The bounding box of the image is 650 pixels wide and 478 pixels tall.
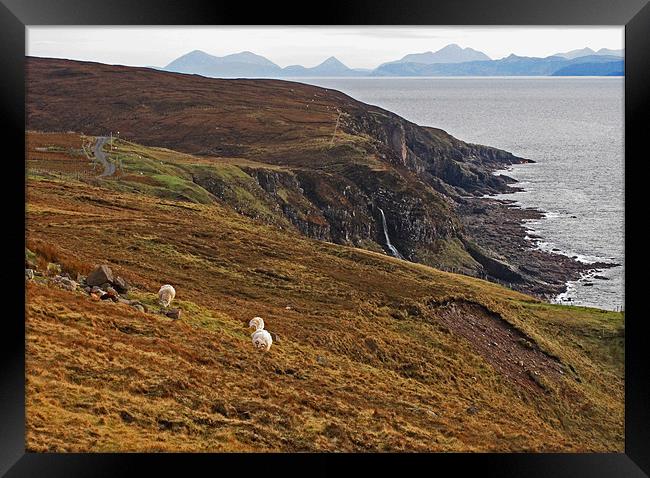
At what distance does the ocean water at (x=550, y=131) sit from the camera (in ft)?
73.5

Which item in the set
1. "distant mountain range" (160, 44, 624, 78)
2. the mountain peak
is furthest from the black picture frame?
the mountain peak

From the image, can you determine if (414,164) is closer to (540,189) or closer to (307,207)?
(540,189)

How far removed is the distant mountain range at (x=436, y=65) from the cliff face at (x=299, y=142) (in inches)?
37.1

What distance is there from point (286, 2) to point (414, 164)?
22163 mm

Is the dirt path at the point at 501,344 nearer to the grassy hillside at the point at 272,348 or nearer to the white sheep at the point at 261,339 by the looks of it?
the grassy hillside at the point at 272,348

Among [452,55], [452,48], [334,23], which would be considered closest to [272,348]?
→ [334,23]

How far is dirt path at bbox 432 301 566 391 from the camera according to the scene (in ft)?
42.9

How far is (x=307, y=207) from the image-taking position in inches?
867

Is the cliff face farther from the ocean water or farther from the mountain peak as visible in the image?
the mountain peak

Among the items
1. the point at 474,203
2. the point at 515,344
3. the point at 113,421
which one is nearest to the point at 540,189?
the point at 474,203

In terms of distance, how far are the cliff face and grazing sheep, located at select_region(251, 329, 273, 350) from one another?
11187 millimetres

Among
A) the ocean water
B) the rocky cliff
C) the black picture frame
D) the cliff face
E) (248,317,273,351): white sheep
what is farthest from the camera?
the cliff face

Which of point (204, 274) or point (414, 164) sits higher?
point (414, 164)

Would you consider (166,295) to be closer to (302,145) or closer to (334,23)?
(334,23)
